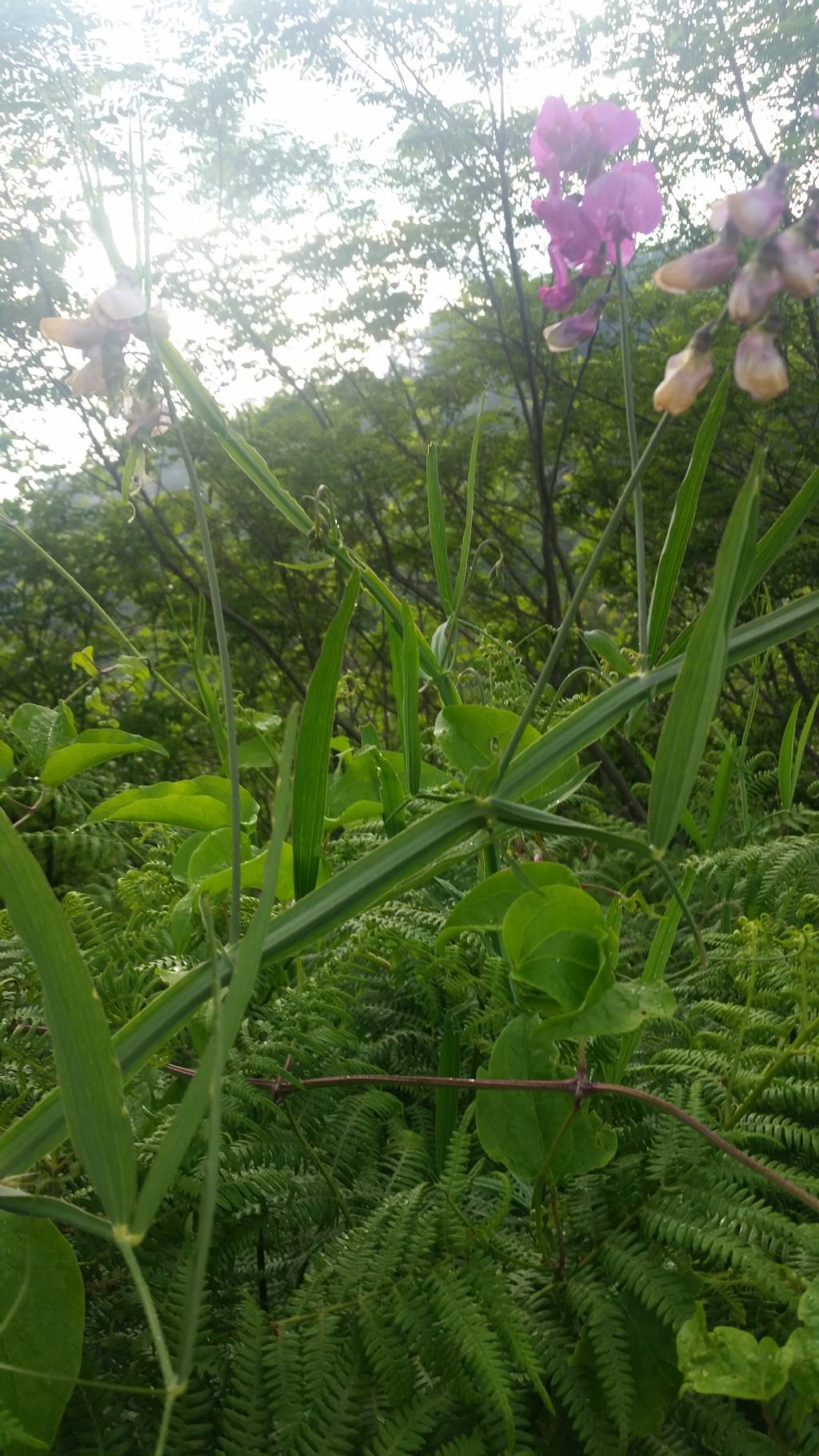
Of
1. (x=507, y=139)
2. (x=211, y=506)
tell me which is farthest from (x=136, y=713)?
(x=507, y=139)

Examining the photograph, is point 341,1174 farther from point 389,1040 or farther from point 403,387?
point 403,387

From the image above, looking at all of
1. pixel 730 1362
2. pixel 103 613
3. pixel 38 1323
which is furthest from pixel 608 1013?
pixel 103 613

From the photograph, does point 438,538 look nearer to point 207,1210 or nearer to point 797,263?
point 797,263

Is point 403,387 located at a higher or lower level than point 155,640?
higher

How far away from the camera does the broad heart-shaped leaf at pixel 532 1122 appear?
Result: 0.45 m

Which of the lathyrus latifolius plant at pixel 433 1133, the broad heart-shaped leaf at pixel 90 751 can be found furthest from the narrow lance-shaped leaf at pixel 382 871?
the broad heart-shaped leaf at pixel 90 751

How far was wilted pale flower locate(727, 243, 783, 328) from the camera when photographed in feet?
1.06

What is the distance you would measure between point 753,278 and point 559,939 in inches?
10.8

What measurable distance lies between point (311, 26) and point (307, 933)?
3.48 metres

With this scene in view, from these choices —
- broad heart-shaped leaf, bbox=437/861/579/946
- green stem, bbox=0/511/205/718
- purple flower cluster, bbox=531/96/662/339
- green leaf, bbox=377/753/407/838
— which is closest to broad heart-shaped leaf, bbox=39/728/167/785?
green stem, bbox=0/511/205/718

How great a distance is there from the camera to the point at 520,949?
44 centimetres

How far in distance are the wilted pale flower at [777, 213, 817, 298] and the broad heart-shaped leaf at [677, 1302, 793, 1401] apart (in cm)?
39

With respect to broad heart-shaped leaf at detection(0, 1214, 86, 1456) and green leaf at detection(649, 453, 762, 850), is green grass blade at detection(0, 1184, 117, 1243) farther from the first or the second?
green leaf at detection(649, 453, 762, 850)

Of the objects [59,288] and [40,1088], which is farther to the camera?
[59,288]
